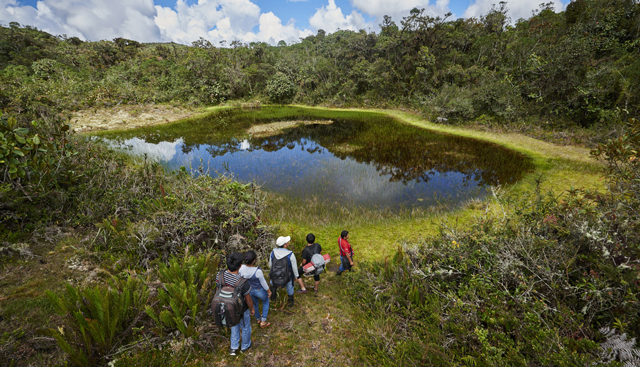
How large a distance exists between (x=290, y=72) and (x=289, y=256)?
4571 cm

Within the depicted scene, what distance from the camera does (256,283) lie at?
12.7ft

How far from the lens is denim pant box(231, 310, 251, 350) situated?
3508mm

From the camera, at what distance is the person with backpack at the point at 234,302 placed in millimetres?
3156

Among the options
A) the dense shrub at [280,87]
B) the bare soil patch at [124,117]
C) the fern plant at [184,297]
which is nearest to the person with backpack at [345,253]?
the fern plant at [184,297]

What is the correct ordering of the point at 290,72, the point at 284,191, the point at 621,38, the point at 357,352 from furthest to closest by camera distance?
the point at 290,72, the point at 621,38, the point at 284,191, the point at 357,352

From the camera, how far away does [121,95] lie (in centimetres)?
2853

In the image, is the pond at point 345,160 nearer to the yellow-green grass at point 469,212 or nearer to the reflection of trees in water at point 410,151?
the reflection of trees in water at point 410,151

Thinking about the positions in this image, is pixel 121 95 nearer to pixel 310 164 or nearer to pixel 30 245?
pixel 310 164

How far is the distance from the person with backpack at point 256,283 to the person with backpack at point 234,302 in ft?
0.60

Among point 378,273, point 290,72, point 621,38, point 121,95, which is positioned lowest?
point 378,273

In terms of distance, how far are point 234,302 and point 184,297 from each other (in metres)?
→ 1.00

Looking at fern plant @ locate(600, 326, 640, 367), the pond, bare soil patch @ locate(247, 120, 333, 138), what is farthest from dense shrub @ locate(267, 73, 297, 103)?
fern plant @ locate(600, 326, 640, 367)

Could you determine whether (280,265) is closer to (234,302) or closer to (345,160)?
(234,302)

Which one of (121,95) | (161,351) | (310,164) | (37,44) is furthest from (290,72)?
(161,351)
